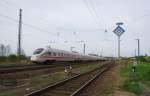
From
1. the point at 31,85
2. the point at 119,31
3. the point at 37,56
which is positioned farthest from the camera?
the point at 37,56

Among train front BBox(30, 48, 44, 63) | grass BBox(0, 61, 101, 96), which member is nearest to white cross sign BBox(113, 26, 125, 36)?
grass BBox(0, 61, 101, 96)

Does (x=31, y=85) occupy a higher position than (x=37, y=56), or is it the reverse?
(x=37, y=56)

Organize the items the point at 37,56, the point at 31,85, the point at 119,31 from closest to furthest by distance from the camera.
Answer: the point at 31,85
the point at 119,31
the point at 37,56

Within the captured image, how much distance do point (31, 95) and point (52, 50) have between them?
1409 inches

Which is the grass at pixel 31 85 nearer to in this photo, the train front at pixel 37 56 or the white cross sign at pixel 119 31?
the white cross sign at pixel 119 31

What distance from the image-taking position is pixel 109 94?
539 inches

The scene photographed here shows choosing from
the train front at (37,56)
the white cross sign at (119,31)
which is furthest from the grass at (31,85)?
the train front at (37,56)

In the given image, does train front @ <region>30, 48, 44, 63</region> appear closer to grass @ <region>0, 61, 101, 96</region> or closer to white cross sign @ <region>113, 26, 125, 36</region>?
white cross sign @ <region>113, 26, 125, 36</region>

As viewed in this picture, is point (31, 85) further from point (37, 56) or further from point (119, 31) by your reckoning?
point (37, 56)

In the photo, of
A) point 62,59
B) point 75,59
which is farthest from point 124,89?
point 75,59

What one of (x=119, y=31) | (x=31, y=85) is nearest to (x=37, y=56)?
(x=119, y=31)

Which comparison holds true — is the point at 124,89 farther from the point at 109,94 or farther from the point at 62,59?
the point at 62,59

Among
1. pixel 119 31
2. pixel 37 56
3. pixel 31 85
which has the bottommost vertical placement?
pixel 31 85

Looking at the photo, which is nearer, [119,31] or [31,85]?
[31,85]
